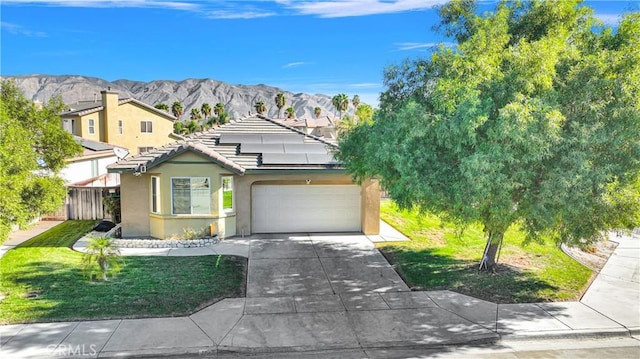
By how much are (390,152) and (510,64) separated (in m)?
3.20

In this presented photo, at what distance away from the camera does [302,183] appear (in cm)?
1661

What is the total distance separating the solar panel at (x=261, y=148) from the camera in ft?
54.5

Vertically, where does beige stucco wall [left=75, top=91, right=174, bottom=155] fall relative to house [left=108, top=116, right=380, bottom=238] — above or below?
above

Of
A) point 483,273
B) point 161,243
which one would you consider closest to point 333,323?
point 483,273

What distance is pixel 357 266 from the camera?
12.5 m

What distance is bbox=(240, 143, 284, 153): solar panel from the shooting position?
16.6m

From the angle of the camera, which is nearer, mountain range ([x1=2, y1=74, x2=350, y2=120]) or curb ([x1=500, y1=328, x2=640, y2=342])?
curb ([x1=500, y1=328, x2=640, y2=342])

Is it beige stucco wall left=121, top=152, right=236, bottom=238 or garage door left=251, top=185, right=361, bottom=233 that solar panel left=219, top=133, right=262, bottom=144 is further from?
beige stucco wall left=121, top=152, right=236, bottom=238

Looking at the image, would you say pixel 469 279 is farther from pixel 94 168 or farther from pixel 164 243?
pixel 94 168

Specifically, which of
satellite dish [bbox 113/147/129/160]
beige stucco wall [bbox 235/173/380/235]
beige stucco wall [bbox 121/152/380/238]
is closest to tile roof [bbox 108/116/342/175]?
beige stucco wall [bbox 121/152/380/238]

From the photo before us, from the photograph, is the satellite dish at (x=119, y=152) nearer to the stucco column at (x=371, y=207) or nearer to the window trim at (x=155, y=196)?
the window trim at (x=155, y=196)

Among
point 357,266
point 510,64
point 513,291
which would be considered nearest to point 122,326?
point 357,266

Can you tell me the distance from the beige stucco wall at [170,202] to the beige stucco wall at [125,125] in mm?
25019

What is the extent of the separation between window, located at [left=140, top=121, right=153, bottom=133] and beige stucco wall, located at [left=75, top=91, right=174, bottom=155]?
0.89 ft
